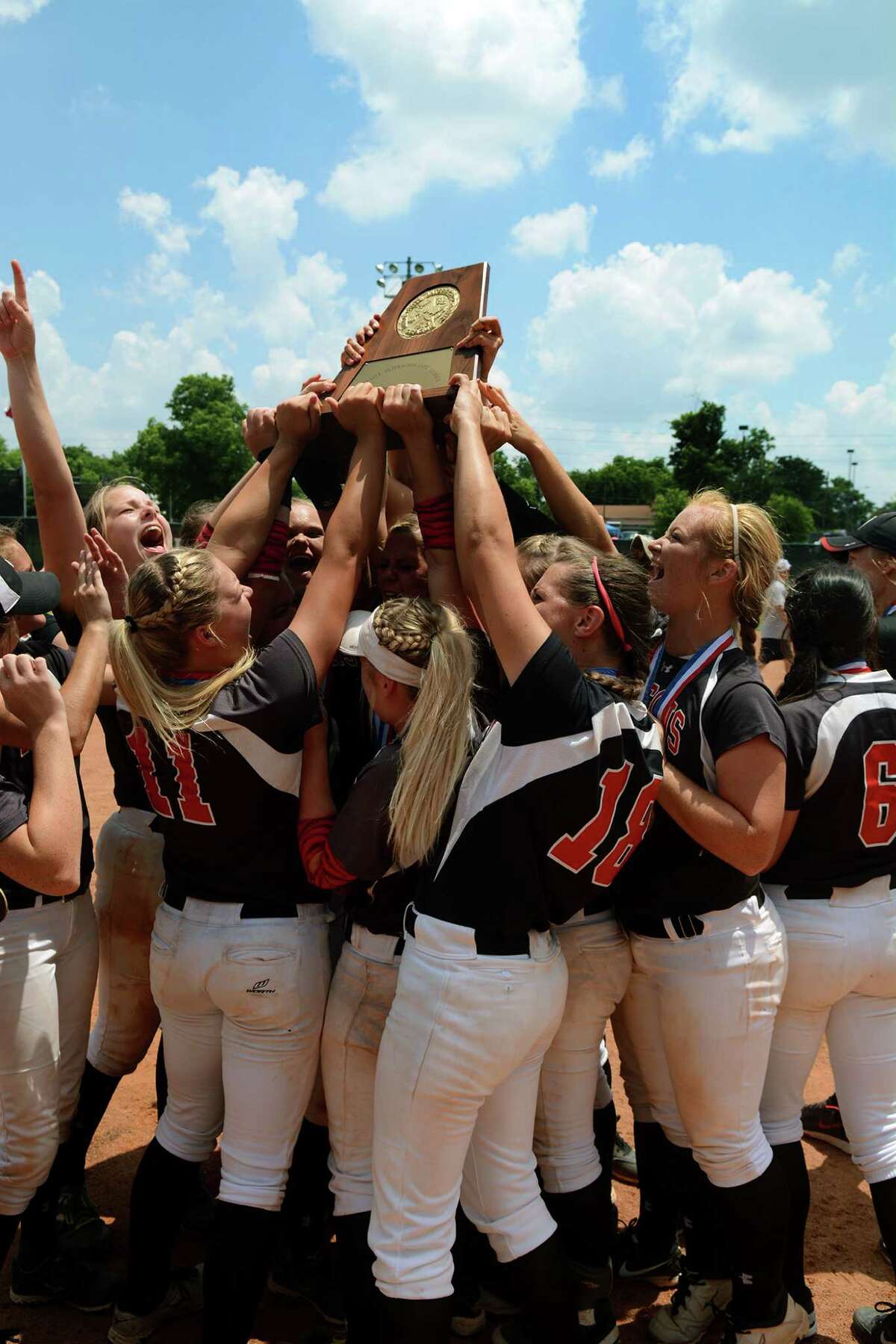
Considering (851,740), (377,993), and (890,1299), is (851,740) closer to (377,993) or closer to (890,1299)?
(377,993)

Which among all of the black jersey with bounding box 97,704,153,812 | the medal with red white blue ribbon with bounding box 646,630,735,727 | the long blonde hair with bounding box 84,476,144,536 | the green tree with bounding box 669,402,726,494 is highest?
the green tree with bounding box 669,402,726,494

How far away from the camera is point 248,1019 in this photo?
2.56 m

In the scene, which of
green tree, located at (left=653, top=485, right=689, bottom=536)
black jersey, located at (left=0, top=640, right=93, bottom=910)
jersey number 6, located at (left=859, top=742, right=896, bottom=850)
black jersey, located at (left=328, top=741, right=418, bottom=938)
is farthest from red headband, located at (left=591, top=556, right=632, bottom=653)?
green tree, located at (left=653, top=485, right=689, bottom=536)

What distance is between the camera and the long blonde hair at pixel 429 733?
2.30 metres

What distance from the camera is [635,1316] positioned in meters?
3.10

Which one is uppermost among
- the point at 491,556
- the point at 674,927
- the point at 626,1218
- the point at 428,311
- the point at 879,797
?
the point at 428,311

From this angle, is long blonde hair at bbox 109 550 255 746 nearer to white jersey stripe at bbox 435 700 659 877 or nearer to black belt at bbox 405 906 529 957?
white jersey stripe at bbox 435 700 659 877

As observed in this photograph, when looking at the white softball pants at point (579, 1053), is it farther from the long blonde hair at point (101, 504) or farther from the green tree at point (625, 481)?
the green tree at point (625, 481)

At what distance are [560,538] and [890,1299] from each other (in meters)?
2.85

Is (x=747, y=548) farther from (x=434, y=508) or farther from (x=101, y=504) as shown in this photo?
(x=101, y=504)

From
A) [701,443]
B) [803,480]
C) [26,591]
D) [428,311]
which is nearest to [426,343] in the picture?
[428,311]

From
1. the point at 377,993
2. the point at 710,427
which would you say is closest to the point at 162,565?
the point at 377,993

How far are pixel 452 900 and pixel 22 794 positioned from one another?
129cm

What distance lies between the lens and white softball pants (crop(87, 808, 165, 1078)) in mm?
3238
